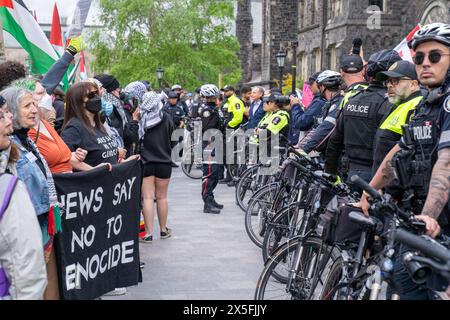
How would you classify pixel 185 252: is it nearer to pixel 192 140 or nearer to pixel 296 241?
pixel 296 241

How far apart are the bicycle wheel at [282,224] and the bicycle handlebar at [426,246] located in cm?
367

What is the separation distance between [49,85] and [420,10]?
1134 inches

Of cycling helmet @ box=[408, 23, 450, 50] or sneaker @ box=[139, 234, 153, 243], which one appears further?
sneaker @ box=[139, 234, 153, 243]

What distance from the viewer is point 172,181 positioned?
16312 mm

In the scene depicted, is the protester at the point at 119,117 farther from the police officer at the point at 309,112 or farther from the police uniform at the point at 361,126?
the police uniform at the point at 361,126

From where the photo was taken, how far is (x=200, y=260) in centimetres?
792

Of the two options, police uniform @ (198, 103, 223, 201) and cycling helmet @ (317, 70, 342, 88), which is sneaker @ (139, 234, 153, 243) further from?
cycling helmet @ (317, 70, 342, 88)

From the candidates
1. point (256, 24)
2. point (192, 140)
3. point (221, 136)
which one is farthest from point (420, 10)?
point (256, 24)

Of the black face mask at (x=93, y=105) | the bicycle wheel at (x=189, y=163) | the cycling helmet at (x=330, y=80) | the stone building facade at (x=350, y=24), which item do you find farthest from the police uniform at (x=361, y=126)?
the stone building facade at (x=350, y=24)

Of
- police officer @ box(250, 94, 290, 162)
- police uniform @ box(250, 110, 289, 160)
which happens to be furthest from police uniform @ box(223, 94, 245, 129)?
police uniform @ box(250, 110, 289, 160)

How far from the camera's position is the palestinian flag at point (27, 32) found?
309 inches

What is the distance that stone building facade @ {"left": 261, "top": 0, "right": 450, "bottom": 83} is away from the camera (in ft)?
106

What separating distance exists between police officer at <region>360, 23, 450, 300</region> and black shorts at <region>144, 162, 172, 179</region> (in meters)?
5.11

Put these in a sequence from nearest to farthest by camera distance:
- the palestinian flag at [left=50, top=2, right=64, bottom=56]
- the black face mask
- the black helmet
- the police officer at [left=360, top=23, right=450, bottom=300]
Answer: the police officer at [left=360, top=23, right=450, bottom=300]
the black helmet
the black face mask
the palestinian flag at [left=50, top=2, right=64, bottom=56]
